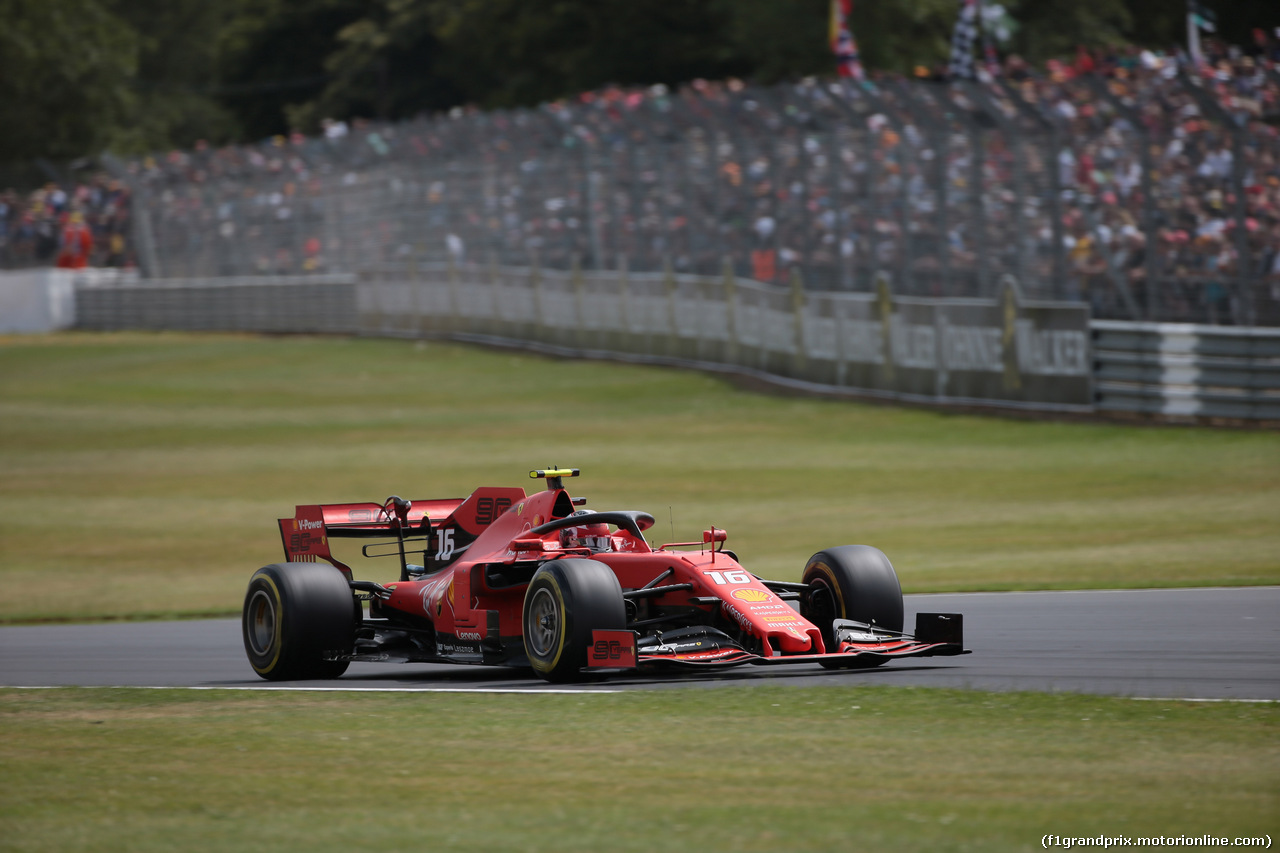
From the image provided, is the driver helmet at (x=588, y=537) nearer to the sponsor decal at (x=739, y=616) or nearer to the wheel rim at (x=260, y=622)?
the sponsor decal at (x=739, y=616)

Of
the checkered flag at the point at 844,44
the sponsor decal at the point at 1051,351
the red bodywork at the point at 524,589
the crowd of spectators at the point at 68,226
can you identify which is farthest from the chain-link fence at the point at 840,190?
the red bodywork at the point at 524,589

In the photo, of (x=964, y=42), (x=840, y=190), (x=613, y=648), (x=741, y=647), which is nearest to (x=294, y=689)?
(x=613, y=648)

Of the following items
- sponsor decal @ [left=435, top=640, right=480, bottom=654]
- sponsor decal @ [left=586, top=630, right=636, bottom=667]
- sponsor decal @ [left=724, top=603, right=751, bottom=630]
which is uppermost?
sponsor decal @ [left=724, top=603, right=751, bottom=630]

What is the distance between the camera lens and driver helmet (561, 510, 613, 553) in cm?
1000

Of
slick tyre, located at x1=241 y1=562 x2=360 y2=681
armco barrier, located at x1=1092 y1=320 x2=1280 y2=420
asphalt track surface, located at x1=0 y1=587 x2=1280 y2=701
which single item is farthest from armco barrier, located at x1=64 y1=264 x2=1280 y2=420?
slick tyre, located at x1=241 y1=562 x2=360 y2=681

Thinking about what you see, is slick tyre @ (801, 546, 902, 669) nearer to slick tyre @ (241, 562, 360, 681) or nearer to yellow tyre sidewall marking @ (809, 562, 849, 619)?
yellow tyre sidewall marking @ (809, 562, 849, 619)

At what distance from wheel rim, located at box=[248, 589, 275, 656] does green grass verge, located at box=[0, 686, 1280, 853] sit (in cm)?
145

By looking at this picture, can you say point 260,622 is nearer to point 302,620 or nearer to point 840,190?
point 302,620

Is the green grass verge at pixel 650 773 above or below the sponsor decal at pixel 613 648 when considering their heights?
below

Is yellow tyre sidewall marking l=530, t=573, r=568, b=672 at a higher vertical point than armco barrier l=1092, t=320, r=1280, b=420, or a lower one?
lower

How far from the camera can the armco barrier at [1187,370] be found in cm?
2055

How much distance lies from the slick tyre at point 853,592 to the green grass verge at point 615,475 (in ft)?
Answer: 12.7

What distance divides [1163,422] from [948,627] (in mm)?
13264

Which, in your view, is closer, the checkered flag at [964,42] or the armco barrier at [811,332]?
the armco barrier at [811,332]
